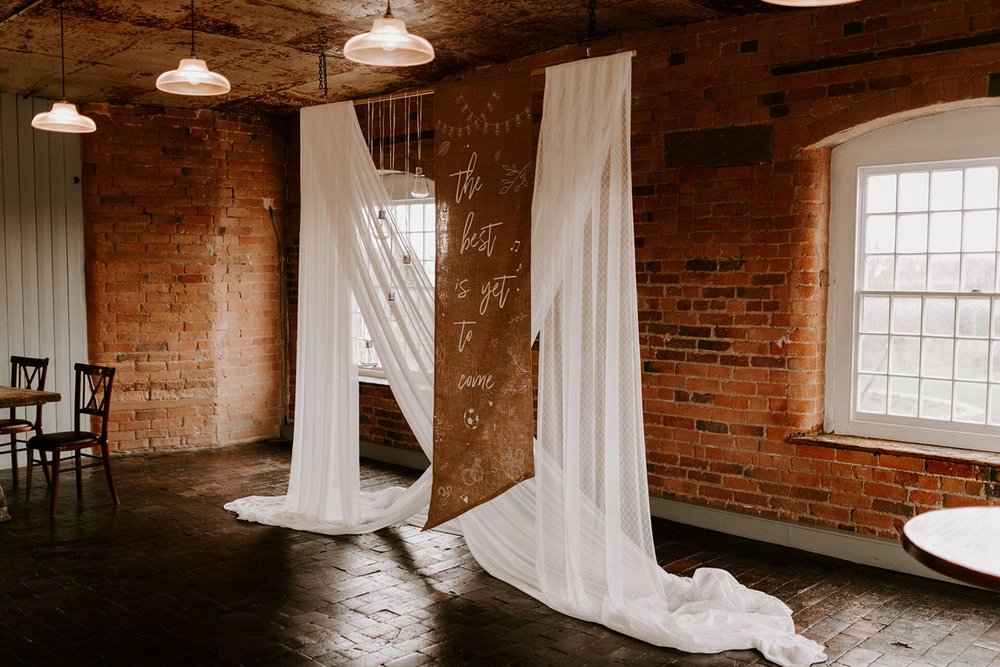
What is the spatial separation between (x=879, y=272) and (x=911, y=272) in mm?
177

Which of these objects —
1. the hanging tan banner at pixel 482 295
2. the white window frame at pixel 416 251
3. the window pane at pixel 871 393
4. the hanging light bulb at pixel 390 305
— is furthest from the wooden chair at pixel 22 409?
the window pane at pixel 871 393

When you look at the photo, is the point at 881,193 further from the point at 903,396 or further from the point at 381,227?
the point at 381,227

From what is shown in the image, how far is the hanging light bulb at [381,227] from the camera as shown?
17.6ft

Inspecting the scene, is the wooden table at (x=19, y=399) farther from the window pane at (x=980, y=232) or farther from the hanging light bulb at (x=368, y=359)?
the window pane at (x=980, y=232)

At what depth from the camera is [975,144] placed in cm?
473

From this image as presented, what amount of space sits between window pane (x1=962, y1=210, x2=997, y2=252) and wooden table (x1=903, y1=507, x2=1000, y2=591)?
213 cm

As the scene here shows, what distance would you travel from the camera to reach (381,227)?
5.38 m

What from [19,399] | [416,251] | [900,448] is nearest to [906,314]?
[900,448]

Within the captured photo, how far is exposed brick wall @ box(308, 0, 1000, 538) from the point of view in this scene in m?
4.77

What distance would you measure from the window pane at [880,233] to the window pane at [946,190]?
246 mm

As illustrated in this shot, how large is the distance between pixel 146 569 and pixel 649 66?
4415mm

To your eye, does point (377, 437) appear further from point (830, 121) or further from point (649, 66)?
point (830, 121)

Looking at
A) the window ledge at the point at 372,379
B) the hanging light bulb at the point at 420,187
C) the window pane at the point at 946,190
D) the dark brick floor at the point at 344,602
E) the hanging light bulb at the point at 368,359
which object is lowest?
the dark brick floor at the point at 344,602

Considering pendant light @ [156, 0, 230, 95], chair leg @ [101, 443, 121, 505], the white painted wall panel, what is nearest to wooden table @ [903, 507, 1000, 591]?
pendant light @ [156, 0, 230, 95]
